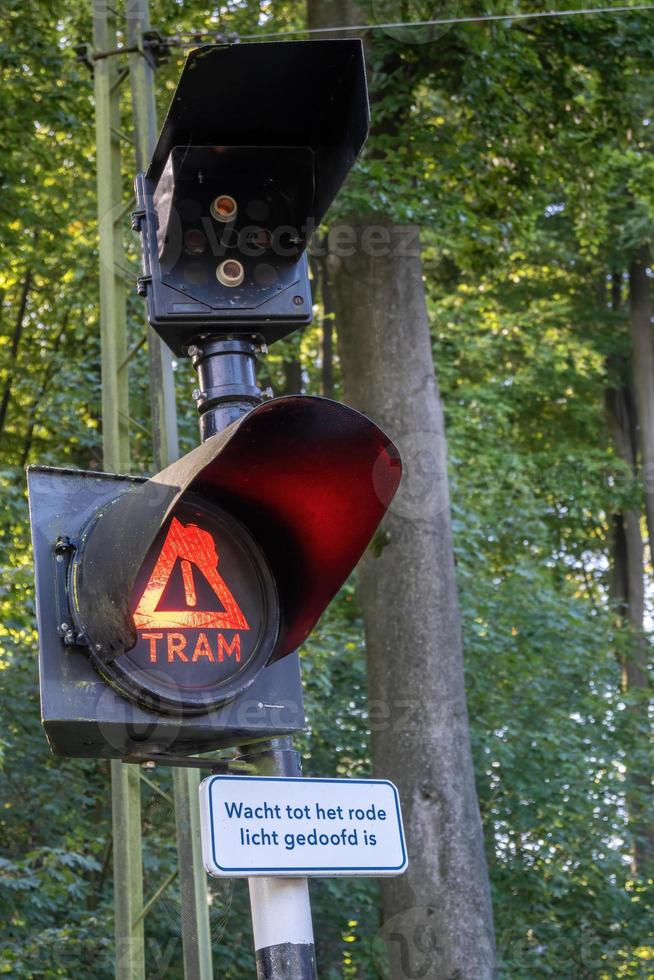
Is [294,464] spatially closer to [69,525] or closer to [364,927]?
[69,525]

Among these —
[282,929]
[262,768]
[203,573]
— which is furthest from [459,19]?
[282,929]

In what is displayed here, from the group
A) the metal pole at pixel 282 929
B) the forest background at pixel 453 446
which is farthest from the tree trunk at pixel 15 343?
the metal pole at pixel 282 929

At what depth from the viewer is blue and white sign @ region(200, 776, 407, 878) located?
95.3 inches

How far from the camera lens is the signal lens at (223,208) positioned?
2789 millimetres

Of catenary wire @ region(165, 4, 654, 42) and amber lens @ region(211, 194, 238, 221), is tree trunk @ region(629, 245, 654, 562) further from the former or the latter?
amber lens @ region(211, 194, 238, 221)

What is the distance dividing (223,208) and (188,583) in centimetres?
81

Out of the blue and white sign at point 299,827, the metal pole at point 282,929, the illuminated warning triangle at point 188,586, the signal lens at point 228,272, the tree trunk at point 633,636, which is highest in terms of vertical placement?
the tree trunk at point 633,636

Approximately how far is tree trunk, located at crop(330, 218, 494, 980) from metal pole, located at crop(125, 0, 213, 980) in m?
1.35

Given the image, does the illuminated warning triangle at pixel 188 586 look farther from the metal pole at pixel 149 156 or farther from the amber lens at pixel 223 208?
the metal pole at pixel 149 156

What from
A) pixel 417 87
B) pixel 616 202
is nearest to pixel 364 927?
pixel 417 87

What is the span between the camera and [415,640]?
8.66m

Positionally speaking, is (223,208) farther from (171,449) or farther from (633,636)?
(633,636)

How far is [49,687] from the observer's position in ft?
7.62

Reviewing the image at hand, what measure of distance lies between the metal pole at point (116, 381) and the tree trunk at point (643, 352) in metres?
13.7
